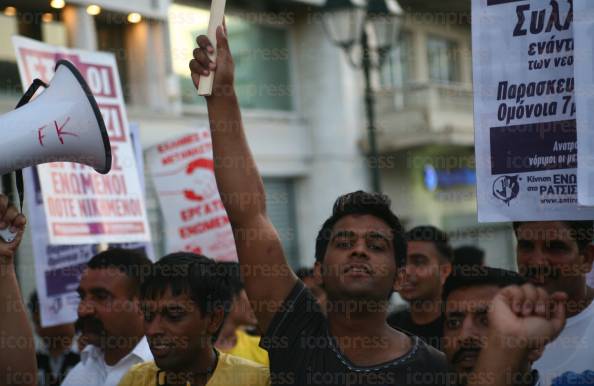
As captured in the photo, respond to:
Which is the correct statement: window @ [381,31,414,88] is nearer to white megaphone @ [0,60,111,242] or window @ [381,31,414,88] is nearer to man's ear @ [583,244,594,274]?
man's ear @ [583,244,594,274]

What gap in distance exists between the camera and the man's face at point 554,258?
3.52 m

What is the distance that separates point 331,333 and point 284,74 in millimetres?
14719

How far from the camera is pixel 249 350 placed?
5617 millimetres

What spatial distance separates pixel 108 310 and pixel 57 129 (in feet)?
4.29

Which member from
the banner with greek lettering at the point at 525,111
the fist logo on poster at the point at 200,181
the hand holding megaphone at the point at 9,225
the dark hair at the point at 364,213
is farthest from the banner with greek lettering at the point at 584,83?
the fist logo on poster at the point at 200,181

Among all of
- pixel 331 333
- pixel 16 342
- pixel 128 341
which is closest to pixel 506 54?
pixel 331 333

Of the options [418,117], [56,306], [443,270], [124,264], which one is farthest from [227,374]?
[418,117]

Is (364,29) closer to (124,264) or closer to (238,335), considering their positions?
(238,335)

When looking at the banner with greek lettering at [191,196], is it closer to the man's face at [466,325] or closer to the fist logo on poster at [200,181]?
the fist logo on poster at [200,181]

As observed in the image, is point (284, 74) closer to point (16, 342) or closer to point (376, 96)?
point (376, 96)

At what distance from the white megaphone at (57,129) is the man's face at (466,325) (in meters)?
1.36

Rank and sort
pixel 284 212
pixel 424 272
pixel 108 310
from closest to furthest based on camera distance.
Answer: pixel 108 310 → pixel 424 272 → pixel 284 212

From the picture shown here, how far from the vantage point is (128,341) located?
14.6 feet

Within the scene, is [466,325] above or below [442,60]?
below
